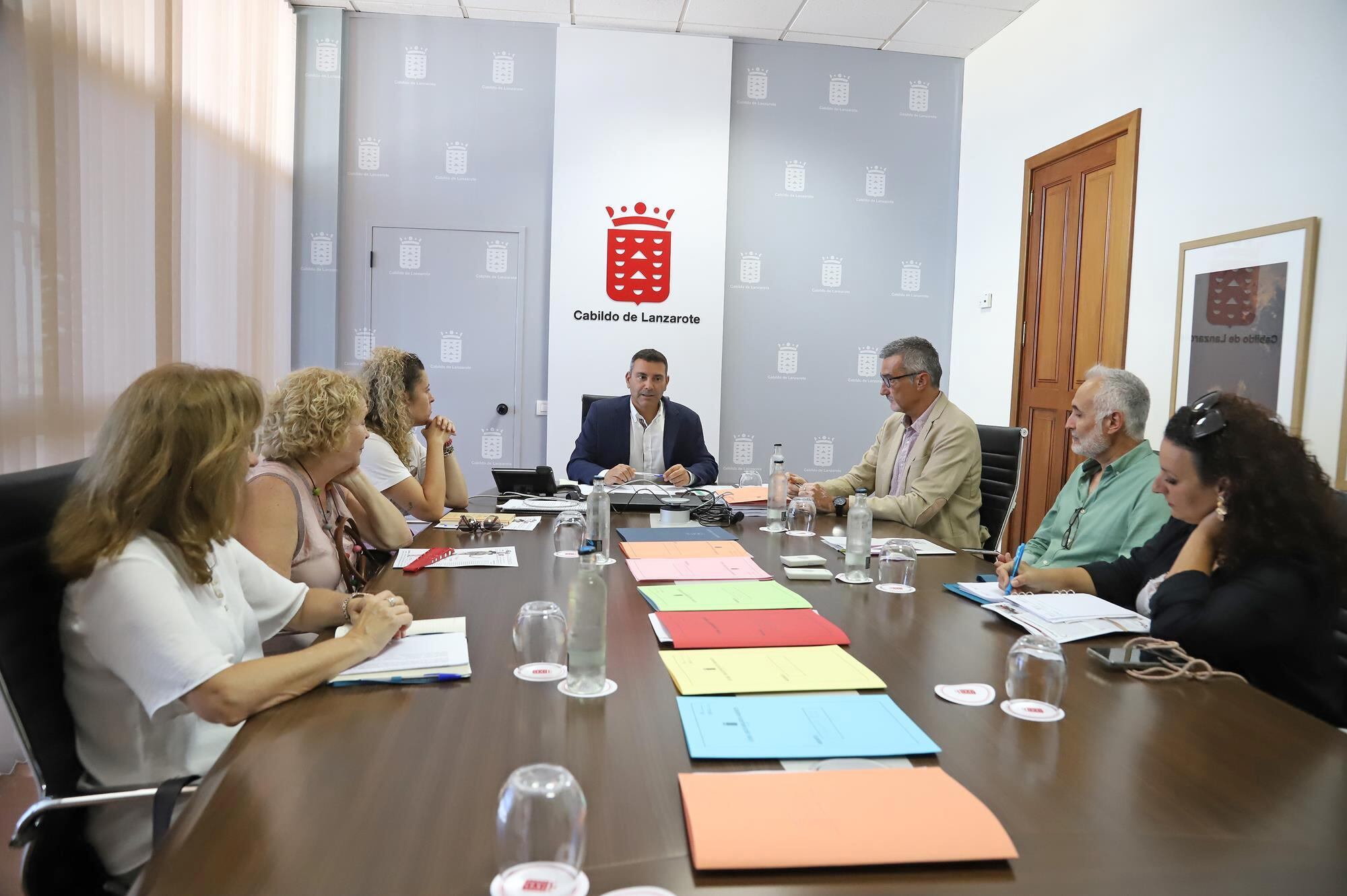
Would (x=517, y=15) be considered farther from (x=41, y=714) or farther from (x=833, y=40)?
(x=41, y=714)

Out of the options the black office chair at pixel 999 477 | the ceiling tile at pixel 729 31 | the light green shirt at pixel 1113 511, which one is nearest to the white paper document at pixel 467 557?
the light green shirt at pixel 1113 511

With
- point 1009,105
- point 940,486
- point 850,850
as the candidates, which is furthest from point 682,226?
point 850,850

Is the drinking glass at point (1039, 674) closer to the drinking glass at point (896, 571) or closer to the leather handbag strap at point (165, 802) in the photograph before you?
the drinking glass at point (896, 571)

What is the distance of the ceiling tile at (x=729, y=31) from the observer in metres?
5.20

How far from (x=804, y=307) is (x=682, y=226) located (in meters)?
0.98

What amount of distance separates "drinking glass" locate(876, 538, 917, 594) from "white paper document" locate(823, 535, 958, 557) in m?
0.28

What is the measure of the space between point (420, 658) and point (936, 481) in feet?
7.49

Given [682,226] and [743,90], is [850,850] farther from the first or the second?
[743,90]

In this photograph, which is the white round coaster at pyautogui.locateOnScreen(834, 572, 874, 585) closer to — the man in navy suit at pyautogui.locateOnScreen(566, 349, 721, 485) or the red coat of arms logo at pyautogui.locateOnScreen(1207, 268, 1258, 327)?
the man in navy suit at pyautogui.locateOnScreen(566, 349, 721, 485)

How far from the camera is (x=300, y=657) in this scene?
4.24 feet

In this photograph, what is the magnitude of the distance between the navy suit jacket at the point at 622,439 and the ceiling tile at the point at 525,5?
7.99 ft

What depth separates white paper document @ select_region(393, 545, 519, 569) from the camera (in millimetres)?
2143

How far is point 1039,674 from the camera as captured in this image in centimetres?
130

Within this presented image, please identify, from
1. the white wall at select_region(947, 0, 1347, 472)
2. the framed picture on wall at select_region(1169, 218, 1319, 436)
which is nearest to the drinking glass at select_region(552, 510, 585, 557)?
the framed picture on wall at select_region(1169, 218, 1319, 436)
